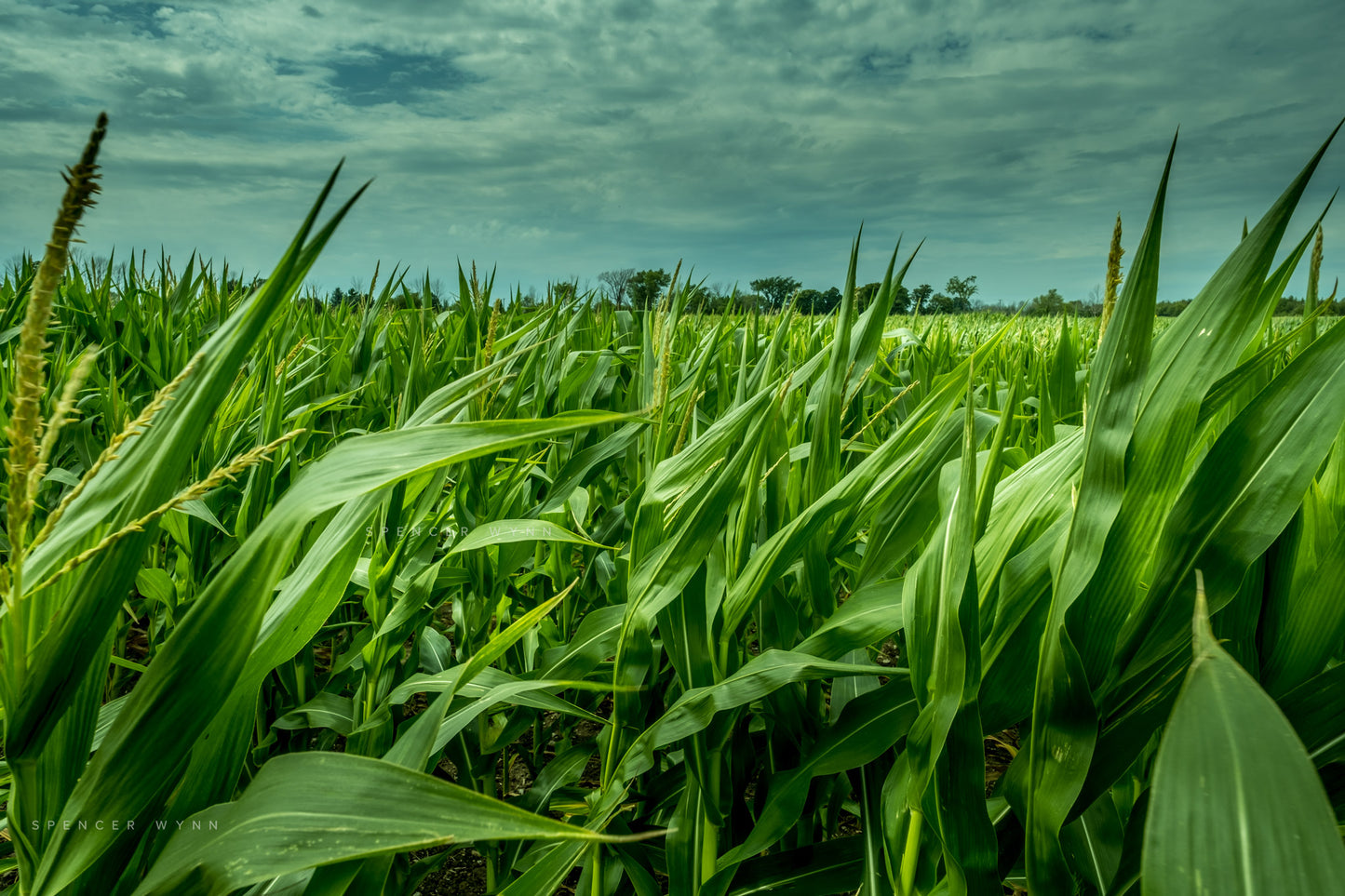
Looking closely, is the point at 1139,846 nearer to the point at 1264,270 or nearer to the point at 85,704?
the point at 1264,270

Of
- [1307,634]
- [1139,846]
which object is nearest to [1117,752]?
[1139,846]

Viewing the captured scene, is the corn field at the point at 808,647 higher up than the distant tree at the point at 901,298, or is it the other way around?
the distant tree at the point at 901,298

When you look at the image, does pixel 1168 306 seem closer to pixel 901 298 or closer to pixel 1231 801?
pixel 901 298

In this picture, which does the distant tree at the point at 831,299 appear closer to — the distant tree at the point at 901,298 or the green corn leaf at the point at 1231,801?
the distant tree at the point at 901,298

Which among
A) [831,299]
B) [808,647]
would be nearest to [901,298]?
[831,299]

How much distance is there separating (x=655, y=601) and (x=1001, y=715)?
1.08 ft

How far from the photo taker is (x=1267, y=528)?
0.52 metres

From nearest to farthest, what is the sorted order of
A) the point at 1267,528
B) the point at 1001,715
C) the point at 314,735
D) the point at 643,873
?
the point at 1267,528 < the point at 1001,715 < the point at 643,873 < the point at 314,735

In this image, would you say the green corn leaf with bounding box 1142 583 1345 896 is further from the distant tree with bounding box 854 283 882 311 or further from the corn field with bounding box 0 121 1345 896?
the distant tree with bounding box 854 283 882 311

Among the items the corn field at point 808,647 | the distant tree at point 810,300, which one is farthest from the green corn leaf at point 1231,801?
the distant tree at point 810,300

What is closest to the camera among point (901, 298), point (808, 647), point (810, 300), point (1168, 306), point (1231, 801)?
point (1231, 801)

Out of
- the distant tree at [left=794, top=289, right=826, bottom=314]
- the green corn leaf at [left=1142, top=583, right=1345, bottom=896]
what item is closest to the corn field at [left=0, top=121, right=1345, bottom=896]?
the green corn leaf at [left=1142, top=583, right=1345, bottom=896]

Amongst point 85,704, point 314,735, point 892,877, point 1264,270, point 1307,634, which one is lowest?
point 314,735

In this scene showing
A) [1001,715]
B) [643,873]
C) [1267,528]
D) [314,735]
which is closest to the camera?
[1267,528]
